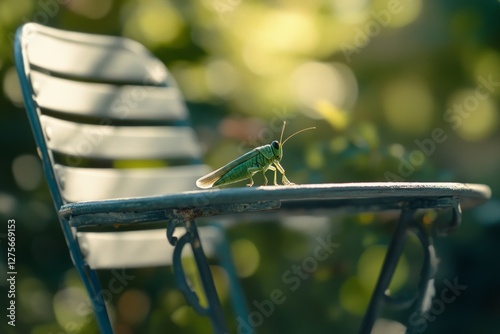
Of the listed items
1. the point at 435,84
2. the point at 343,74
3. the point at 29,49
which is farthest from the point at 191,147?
the point at 435,84

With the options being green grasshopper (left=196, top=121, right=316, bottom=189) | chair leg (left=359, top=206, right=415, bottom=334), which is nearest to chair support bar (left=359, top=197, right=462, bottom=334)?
chair leg (left=359, top=206, right=415, bottom=334)

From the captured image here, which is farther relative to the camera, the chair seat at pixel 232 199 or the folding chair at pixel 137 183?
the folding chair at pixel 137 183

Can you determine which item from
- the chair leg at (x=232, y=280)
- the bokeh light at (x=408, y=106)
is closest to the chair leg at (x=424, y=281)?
the chair leg at (x=232, y=280)

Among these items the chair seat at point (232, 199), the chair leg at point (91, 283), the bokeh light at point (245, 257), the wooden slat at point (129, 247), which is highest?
the chair seat at point (232, 199)

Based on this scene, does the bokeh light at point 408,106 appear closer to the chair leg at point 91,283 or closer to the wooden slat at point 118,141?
the wooden slat at point 118,141

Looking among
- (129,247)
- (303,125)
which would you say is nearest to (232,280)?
(129,247)

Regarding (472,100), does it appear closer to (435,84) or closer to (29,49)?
(435,84)

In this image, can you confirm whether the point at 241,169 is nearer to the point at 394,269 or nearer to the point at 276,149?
the point at 276,149

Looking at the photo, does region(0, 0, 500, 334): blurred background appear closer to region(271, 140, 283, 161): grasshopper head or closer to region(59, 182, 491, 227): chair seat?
region(271, 140, 283, 161): grasshopper head
